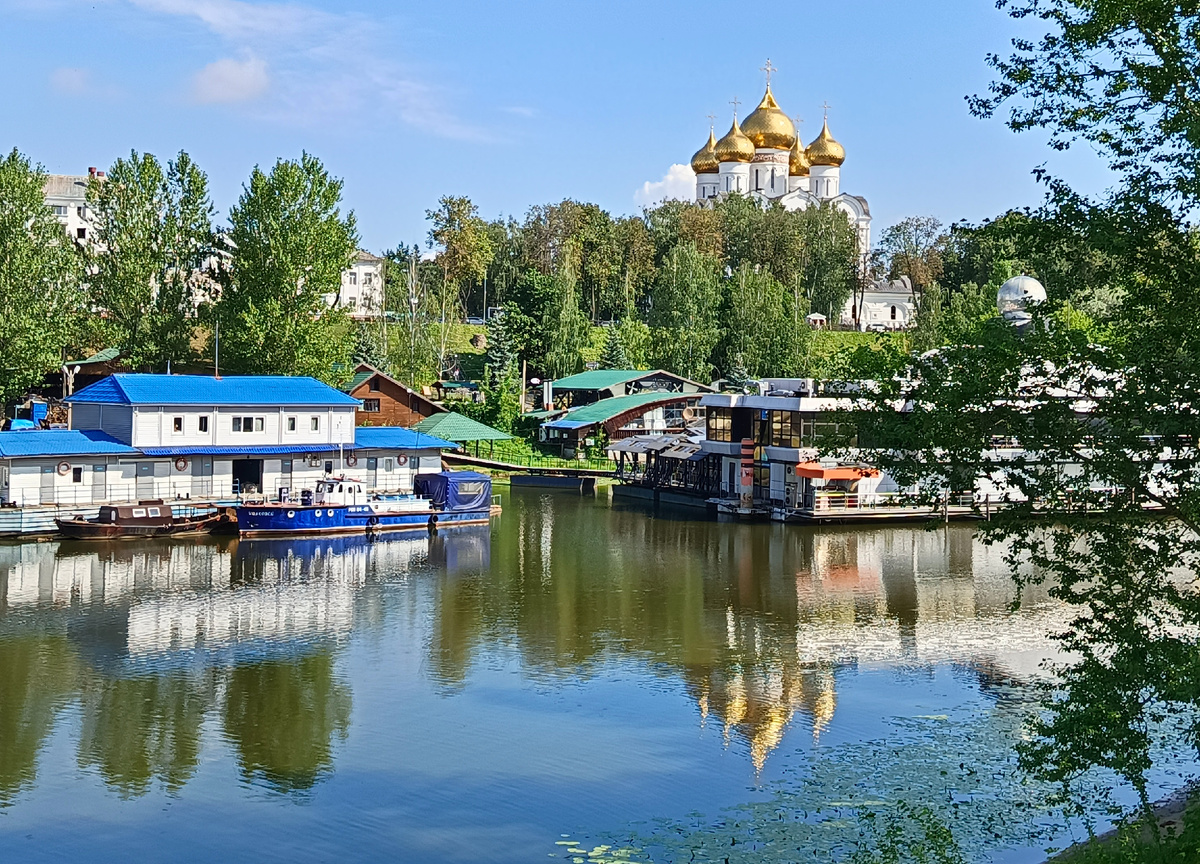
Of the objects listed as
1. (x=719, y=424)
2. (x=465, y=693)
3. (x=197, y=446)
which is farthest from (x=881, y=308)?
(x=465, y=693)

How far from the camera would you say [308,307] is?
186 ft

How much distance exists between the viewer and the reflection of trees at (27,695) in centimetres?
1928

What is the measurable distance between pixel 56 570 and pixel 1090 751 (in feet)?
96.6

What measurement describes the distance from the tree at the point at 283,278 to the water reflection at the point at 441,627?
1651 cm

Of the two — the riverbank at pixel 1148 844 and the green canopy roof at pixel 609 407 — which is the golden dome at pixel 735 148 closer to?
the green canopy roof at pixel 609 407

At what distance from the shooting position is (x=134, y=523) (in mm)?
40156

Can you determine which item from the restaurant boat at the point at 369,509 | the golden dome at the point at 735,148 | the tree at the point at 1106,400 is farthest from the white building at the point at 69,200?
the tree at the point at 1106,400

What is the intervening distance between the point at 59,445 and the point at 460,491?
13486 mm

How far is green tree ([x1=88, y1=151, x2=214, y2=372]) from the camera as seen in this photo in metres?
56.6

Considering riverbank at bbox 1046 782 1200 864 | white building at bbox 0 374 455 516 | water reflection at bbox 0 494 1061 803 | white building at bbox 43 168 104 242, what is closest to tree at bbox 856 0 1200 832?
riverbank at bbox 1046 782 1200 864

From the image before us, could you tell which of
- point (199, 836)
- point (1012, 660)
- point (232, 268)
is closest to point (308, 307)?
point (232, 268)

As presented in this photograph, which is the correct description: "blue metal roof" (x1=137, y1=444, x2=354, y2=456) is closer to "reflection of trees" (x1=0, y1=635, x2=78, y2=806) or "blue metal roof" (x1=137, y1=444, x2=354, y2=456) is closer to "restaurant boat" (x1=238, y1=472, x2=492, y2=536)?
"restaurant boat" (x1=238, y1=472, x2=492, y2=536)

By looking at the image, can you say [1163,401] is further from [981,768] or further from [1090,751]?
[981,768]

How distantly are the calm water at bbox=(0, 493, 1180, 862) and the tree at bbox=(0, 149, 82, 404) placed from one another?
15.1 metres
